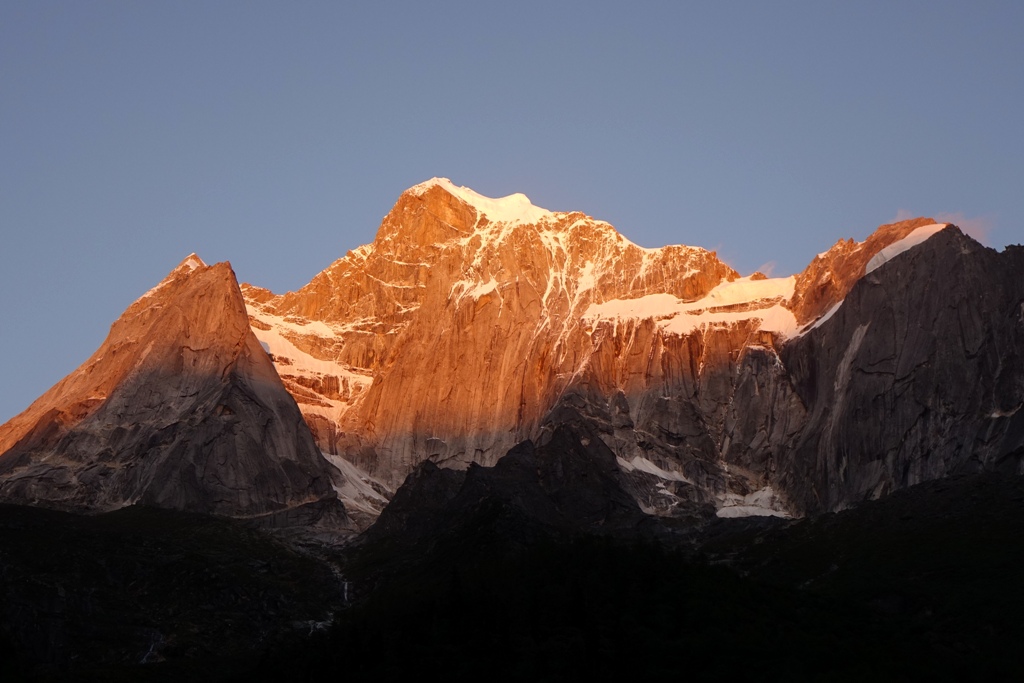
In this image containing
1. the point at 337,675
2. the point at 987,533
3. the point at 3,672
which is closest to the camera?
the point at 3,672

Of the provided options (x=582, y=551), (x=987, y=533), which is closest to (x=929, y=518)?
(x=987, y=533)

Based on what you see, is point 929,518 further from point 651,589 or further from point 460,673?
point 460,673

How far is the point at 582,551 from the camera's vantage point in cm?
17262

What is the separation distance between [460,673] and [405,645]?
847 cm

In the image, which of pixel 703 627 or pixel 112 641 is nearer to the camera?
pixel 703 627

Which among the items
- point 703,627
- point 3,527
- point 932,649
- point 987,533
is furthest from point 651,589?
point 3,527

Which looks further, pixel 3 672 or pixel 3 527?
pixel 3 527

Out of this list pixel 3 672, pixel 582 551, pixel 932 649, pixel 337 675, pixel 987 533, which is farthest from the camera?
pixel 987 533

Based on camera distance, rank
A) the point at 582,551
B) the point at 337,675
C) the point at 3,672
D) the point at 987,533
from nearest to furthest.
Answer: the point at 3,672 → the point at 337,675 → the point at 582,551 → the point at 987,533

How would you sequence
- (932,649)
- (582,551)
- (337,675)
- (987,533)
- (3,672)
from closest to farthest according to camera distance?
(3,672) → (337,675) → (932,649) → (582,551) → (987,533)

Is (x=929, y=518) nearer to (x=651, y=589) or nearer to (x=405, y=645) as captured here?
(x=651, y=589)

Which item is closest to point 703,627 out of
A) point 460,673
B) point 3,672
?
point 460,673

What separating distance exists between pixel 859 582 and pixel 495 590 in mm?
39347

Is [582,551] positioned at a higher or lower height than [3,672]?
higher
